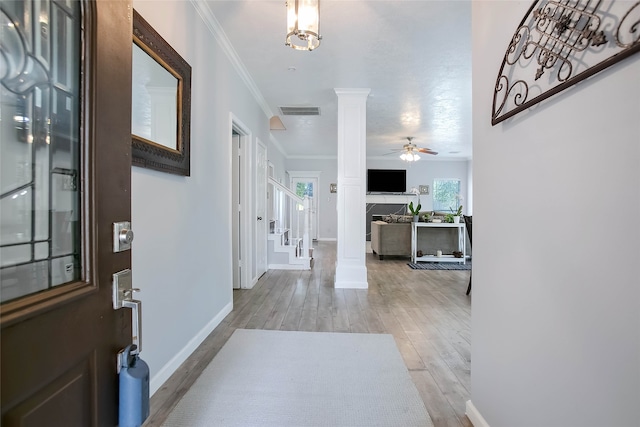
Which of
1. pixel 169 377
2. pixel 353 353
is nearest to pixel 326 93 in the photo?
pixel 353 353

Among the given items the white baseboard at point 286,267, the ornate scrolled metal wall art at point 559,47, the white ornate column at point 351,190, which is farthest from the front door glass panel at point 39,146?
the white baseboard at point 286,267

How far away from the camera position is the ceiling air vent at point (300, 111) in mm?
4844

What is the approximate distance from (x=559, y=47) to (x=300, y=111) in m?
4.30

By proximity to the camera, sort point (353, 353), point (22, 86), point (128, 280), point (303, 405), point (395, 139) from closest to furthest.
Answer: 1. point (22, 86)
2. point (128, 280)
3. point (303, 405)
4. point (353, 353)
5. point (395, 139)

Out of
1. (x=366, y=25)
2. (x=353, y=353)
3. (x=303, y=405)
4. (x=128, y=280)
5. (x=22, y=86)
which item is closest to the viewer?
(x=22, y=86)

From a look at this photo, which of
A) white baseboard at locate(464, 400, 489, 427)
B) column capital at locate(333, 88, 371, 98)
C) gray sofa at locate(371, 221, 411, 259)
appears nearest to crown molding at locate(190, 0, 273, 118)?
column capital at locate(333, 88, 371, 98)

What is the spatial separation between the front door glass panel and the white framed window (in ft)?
33.3

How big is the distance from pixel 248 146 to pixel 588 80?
3525 mm

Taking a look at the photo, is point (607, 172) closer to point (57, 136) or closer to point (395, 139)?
point (57, 136)

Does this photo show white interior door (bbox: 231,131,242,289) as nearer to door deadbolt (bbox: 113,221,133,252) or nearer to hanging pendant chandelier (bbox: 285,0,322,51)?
hanging pendant chandelier (bbox: 285,0,322,51)

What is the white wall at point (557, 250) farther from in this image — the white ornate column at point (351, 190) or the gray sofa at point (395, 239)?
the gray sofa at point (395, 239)

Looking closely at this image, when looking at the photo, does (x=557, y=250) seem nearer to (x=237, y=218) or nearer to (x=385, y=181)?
(x=237, y=218)

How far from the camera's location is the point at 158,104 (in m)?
1.81

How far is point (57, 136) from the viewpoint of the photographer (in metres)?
0.64
